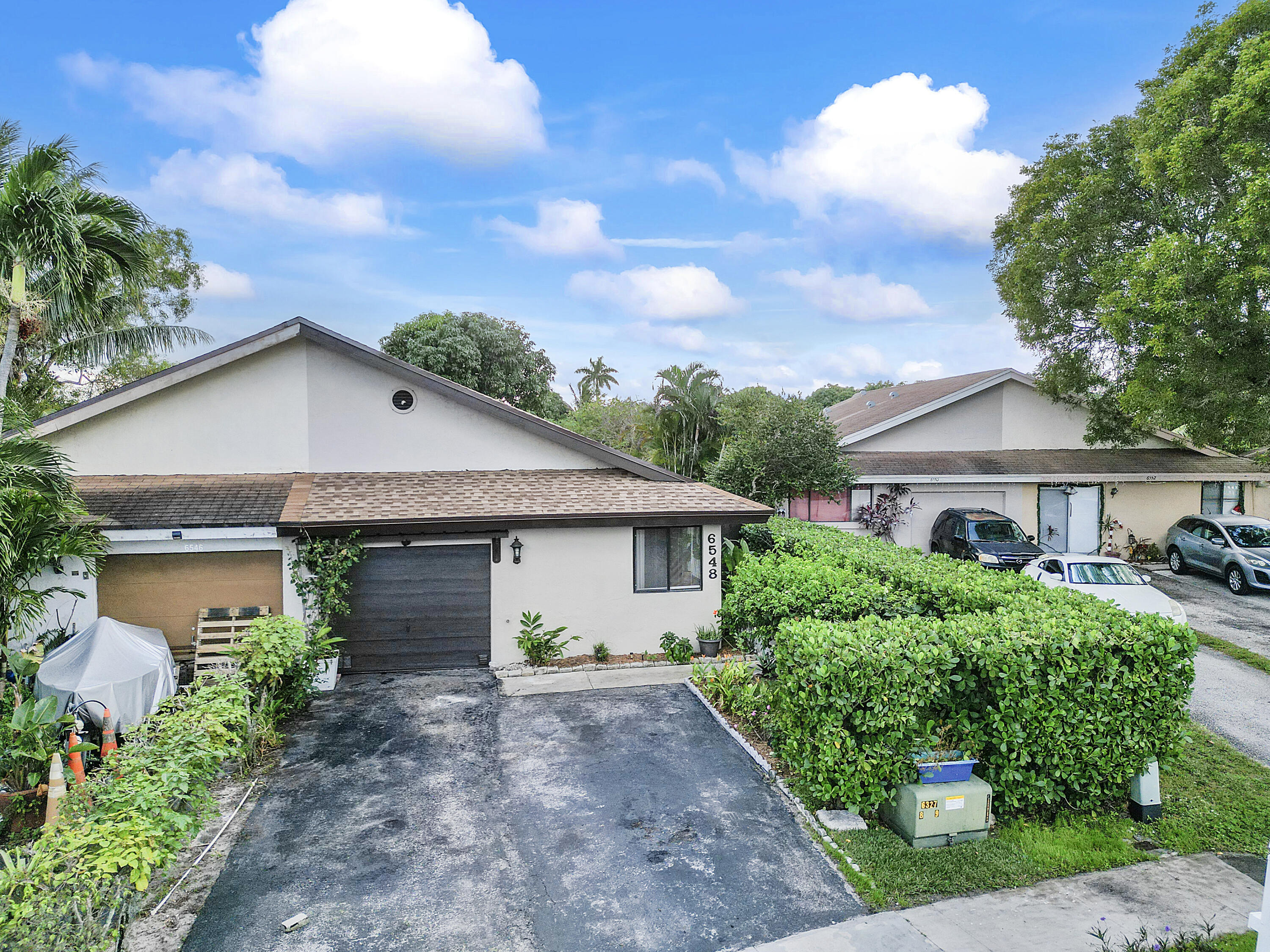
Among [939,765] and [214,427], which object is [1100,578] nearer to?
[939,765]

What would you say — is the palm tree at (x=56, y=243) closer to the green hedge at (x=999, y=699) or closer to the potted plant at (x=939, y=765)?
the green hedge at (x=999, y=699)

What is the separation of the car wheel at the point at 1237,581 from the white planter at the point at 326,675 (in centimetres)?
1967

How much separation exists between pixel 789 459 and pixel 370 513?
37.4ft

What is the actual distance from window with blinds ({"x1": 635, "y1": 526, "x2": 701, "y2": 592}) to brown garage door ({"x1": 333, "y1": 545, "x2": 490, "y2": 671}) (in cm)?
269

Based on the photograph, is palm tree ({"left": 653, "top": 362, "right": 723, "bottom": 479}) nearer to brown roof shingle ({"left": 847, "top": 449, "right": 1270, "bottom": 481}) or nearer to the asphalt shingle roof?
brown roof shingle ({"left": 847, "top": 449, "right": 1270, "bottom": 481})

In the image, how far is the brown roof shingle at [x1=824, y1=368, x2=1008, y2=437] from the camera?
69.8ft

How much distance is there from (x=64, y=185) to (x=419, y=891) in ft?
31.6

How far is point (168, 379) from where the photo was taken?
11.2m

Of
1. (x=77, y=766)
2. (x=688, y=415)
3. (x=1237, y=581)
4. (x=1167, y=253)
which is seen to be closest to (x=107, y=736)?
(x=77, y=766)

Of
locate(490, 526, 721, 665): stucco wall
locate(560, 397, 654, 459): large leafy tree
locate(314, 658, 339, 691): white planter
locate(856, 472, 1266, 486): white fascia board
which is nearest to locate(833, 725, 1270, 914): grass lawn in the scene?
locate(490, 526, 721, 665): stucco wall

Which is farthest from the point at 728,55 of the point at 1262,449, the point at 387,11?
the point at 1262,449

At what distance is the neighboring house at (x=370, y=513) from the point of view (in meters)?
10.4

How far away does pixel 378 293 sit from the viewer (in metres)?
21.8

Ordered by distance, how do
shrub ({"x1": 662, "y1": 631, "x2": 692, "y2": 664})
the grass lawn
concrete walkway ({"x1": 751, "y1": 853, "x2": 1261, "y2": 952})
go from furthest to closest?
shrub ({"x1": 662, "y1": 631, "x2": 692, "y2": 664})
the grass lawn
concrete walkway ({"x1": 751, "y1": 853, "x2": 1261, "y2": 952})
